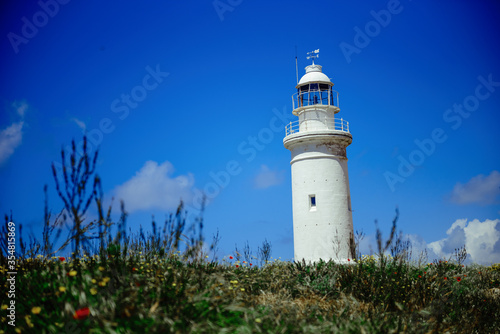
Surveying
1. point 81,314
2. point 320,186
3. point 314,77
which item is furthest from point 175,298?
point 314,77

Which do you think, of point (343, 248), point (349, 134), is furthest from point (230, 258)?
point (349, 134)

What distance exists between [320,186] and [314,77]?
550 centimetres

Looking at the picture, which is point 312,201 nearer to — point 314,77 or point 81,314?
point 314,77

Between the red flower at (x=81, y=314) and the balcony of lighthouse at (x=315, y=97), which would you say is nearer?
the red flower at (x=81, y=314)

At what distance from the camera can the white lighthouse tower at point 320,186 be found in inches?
734

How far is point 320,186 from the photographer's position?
19047 millimetres

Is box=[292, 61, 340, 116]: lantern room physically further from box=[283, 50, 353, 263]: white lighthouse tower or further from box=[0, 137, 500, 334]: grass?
box=[0, 137, 500, 334]: grass

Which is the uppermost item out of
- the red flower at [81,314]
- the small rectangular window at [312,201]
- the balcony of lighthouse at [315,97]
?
the balcony of lighthouse at [315,97]

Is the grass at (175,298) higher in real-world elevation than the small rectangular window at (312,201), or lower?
lower

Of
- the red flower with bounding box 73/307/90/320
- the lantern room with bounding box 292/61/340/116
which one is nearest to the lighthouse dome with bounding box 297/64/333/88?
the lantern room with bounding box 292/61/340/116

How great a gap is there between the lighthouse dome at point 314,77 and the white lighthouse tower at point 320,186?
3.14 ft

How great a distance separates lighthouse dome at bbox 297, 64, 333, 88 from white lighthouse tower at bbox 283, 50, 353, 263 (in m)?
0.96

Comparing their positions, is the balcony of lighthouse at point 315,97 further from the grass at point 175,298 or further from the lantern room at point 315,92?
the grass at point 175,298

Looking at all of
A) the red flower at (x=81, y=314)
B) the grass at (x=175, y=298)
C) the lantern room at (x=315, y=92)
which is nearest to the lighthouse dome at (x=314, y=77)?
the lantern room at (x=315, y=92)
